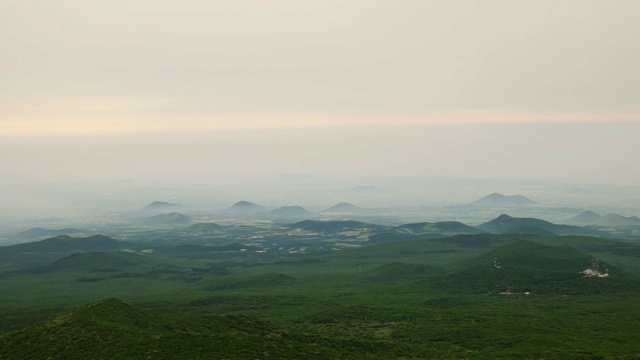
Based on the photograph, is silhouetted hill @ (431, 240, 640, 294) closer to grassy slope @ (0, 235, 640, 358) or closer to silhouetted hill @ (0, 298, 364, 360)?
grassy slope @ (0, 235, 640, 358)

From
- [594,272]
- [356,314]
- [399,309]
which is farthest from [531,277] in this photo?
[356,314]

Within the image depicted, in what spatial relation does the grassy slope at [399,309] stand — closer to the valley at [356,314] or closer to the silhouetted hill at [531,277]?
the valley at [356,314]

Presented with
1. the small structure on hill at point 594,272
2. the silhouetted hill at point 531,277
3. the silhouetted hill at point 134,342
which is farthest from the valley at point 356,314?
the small structure on hill at point 594,272

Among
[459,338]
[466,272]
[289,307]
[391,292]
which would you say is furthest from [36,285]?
[459,338]

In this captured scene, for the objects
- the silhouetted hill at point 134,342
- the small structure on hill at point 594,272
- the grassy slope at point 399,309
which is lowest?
the grassy slope at point 399,309

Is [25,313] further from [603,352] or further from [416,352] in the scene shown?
[603,352]

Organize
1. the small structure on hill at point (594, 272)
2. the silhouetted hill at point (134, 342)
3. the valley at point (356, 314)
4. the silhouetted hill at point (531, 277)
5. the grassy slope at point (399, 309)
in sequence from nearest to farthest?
the silhouetted hill at point (134, 342) < the valley at point (356, 314) < the grassy slope at point (399, 309) < the silhouetted hill at point (531, 277) < the small structure on hill at point (594, 272)

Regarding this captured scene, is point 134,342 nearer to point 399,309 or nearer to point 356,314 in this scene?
point 356,314

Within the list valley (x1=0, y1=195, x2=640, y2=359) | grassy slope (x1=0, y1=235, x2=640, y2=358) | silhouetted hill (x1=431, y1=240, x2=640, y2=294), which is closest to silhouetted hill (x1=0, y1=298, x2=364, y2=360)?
valley (x1=0, y1=195, x2=640, y2=359)

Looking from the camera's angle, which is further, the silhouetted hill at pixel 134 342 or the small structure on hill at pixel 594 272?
the small structure on hill at pixel 594 272
